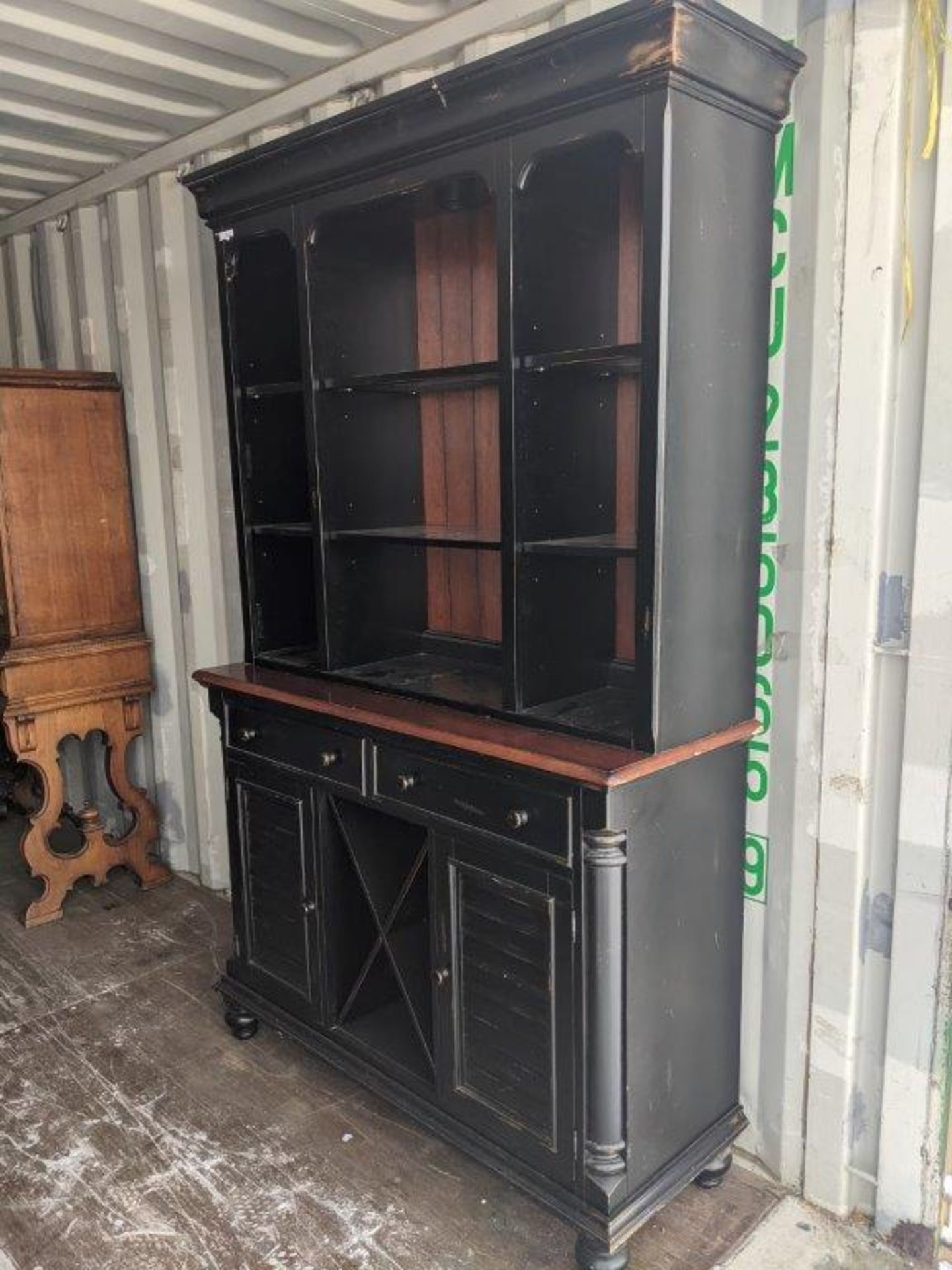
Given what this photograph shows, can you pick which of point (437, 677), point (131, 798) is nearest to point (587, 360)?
point (437, 677)

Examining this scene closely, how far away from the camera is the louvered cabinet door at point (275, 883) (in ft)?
8.69

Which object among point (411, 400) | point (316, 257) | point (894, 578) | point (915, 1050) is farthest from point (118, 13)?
point (915, 1050)

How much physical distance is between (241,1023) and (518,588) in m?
1.67

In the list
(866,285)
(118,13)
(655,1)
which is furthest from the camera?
(118,13)

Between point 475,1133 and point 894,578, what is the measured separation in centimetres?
150

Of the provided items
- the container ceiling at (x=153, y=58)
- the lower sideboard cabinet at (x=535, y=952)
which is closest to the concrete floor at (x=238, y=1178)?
the lower sideboard cabinet at (x=535, y=952)

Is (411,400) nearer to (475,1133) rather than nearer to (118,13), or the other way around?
(118,13)

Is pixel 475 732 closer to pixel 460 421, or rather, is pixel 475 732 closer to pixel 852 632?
pixel 852 632

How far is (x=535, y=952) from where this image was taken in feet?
6.72

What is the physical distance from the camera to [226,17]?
8.49ft

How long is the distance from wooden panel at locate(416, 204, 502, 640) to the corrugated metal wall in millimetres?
484

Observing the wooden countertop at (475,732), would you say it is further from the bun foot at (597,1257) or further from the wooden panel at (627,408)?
the bun foot at (597,1257)

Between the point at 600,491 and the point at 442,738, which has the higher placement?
the point at 600,491

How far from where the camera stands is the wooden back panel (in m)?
3.65
